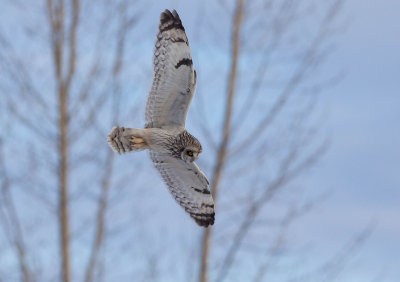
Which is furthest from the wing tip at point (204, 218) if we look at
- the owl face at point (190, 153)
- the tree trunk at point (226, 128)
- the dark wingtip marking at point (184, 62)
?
the tree trunk at point (226, 128)

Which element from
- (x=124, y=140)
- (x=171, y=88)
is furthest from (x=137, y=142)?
(x=171, y=88)

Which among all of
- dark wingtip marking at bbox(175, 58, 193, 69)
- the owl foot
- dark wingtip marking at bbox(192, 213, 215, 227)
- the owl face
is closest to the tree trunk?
dark wingtip marking at bbox(192, 213, 215, 227)

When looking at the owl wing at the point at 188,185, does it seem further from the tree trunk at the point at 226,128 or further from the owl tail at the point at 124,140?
the tree trunk at the point at 226,128

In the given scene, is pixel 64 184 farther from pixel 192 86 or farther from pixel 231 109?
pixel 192 86

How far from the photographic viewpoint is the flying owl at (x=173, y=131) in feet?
15.8

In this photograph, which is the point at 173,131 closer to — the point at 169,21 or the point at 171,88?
the point at 171,88

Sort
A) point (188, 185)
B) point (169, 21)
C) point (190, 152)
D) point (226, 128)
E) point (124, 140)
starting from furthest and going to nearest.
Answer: point (226, 128), point (188, 185), point (169, 21), point (190, 152), point (124, 140)

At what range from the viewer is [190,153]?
493 centimetres

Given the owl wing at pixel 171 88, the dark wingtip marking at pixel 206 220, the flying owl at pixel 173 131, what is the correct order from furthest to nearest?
the dark wingtip marking at pixel 206 220 < the owl wing at pixel 171 88 < the flying owl at pixel 173 131

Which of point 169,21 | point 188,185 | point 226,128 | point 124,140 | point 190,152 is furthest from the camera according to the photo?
point 226,128

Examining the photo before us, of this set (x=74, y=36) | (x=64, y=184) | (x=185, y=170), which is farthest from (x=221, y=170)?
(x=185, y=170)

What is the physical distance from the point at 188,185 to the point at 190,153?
46 centimetres

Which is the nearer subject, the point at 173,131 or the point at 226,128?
the point at 173,131

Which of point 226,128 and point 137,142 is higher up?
point 226,128
